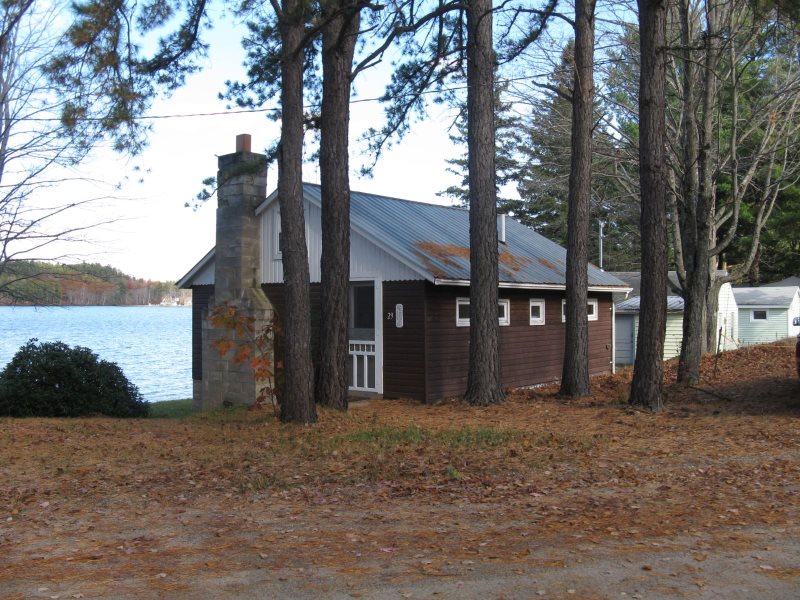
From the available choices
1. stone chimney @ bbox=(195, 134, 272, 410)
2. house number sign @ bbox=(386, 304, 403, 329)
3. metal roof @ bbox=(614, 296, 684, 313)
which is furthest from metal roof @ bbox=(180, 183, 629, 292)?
metal roof @ bbox=(614, 296, 684, 313)

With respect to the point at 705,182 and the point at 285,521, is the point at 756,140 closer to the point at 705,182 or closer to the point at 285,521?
the point at 705,182

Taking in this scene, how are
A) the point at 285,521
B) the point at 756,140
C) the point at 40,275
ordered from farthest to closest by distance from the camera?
1. the point at 756,140
2. the point at 40,275
3. the point at 285,521

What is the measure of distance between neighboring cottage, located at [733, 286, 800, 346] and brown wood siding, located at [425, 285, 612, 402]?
58.5 feet

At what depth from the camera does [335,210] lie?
41.7 ft

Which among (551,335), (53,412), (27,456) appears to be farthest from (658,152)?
(53,412)

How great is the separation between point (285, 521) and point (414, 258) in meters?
9.24

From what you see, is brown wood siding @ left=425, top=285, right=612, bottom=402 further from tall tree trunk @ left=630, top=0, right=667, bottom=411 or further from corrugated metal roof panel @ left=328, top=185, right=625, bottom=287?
tall tree trunk @ left=630, top=0, right=667, bottom=411

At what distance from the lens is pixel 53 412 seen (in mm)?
14070

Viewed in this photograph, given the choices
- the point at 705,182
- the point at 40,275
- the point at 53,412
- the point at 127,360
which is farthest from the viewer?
the point at 127,360

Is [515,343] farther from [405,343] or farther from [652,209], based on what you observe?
[652,209]

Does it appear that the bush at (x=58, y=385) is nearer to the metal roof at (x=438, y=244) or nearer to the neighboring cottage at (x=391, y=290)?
the neighboring cottage at (x=391, y=290)

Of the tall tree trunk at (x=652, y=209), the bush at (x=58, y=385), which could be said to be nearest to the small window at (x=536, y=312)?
the tall tree trunk at (x=652, y=209)

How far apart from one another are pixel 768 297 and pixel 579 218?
2678 centimetres

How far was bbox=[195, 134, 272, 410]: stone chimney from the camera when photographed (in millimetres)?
15711
